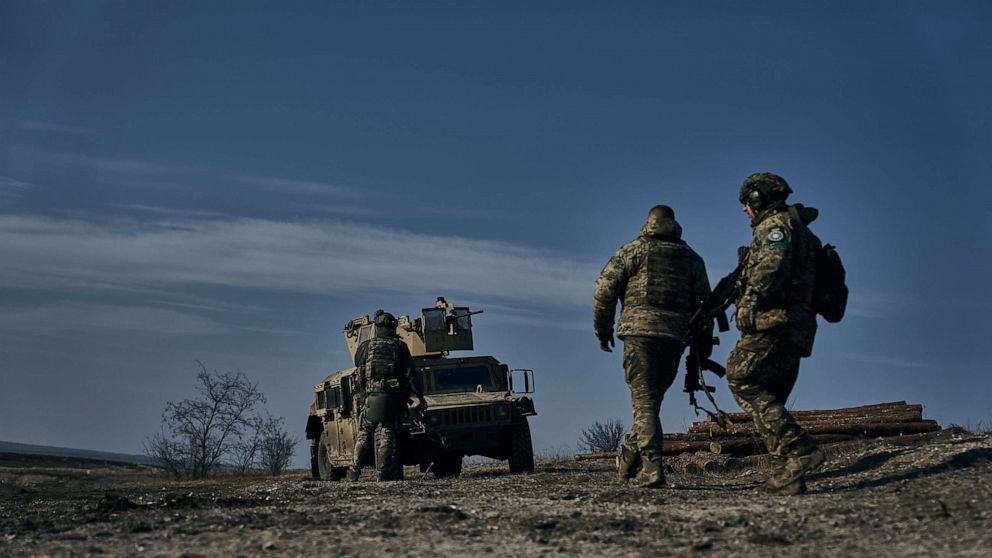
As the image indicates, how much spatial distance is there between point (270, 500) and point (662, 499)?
3642mm

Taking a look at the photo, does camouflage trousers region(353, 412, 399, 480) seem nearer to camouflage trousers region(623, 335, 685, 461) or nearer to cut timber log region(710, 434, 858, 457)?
cut timber log region(710, 434, 858, 457)

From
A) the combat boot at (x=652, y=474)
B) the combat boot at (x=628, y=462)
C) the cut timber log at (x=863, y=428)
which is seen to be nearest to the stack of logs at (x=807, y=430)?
the cut timber log at (x=863, y=428)

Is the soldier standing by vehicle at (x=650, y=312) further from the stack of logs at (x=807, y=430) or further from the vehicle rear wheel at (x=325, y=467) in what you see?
the vehicle rear wheel at (x=325, y=467)

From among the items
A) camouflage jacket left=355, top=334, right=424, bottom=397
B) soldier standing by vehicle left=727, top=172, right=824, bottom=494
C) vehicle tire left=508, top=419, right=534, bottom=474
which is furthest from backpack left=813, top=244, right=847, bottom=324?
vehicle tire left=508, top=419, right=534, bottom=474

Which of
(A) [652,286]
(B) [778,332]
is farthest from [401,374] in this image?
(B) [778,332]

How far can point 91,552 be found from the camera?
6.00 meters

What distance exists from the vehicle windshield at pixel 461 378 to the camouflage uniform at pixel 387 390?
5.27ft

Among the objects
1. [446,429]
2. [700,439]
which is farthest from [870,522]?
[446,429]

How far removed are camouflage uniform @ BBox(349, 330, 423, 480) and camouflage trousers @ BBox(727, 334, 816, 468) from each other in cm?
676

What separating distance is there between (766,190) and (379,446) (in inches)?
289

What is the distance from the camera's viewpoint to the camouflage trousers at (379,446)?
553 inches

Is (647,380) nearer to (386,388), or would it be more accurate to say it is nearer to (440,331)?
(386,388)

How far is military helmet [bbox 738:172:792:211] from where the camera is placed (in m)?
8.21

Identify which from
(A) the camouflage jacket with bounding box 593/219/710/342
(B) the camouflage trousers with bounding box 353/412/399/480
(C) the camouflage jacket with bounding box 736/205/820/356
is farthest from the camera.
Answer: (B) the camouflage trousers with bounding box 353/412/399/480
